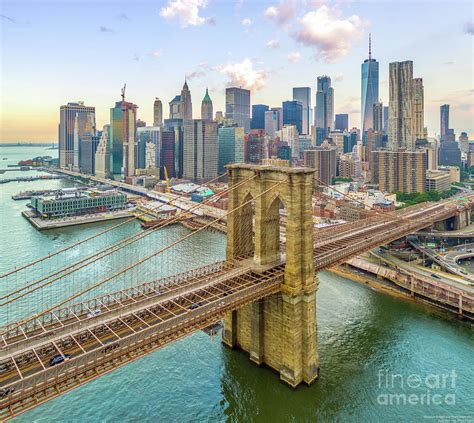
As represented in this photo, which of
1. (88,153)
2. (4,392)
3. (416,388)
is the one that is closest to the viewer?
(4,392)

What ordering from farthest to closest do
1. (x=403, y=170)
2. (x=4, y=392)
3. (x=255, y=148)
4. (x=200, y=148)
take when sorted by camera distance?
(x=255, y=148) < (x=200, y=148) < (x=403, y=170) < (x=4, y=392)

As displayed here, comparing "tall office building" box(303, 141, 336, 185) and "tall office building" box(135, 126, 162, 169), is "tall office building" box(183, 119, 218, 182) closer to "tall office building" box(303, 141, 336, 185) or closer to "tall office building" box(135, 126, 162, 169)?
"tall office building" box(303, 141, 336, 185)

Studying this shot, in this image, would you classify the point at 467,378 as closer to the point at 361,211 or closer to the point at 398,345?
the point at 398,345

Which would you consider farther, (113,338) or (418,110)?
(418,110)

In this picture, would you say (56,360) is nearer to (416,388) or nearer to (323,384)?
(323,384)

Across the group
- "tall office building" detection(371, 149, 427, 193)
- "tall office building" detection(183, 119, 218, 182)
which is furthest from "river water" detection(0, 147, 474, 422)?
"tall office building" detection(183, 119, 218, 182)

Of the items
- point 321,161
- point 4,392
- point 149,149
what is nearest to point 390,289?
point 4,392
